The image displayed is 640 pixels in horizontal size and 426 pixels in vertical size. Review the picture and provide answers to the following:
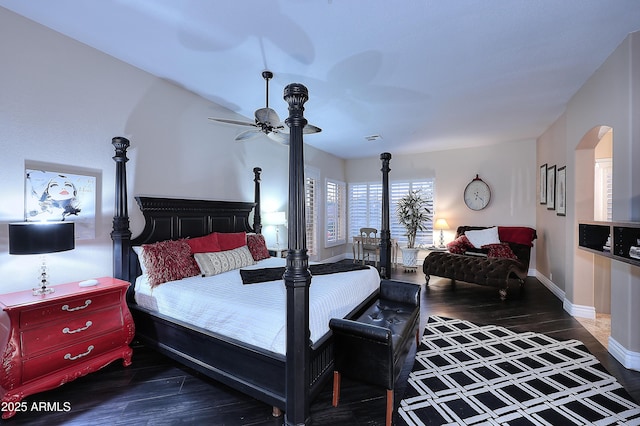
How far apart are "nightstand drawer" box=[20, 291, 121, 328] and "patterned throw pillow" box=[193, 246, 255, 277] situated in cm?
79

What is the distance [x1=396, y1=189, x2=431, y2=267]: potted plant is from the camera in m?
6.47

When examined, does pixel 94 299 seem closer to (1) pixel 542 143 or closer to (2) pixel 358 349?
(2) pixel 358 349

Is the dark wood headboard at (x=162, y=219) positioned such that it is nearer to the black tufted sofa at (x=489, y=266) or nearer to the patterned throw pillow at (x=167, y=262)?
the patterned throw pillow at (x=167, y=262)

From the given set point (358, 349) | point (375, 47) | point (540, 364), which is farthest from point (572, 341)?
point (375, 47)

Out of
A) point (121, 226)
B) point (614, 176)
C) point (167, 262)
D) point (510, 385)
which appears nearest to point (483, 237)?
point (614, 176)

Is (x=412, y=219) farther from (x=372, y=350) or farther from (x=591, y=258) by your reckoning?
(x=372, y=350)

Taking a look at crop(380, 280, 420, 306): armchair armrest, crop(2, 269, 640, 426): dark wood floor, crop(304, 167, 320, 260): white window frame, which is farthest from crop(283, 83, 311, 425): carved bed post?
crop(304, 167, 320, 260): white window frame

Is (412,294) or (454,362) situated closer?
(454,362)

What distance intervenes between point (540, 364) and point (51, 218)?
15.4 feet

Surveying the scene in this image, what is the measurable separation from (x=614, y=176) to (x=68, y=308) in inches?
200

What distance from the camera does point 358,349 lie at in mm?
1946

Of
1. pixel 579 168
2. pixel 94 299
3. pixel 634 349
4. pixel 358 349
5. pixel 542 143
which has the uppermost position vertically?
pixel 542 143

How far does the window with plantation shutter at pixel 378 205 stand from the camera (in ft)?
22.6

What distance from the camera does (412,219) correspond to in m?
6.57
